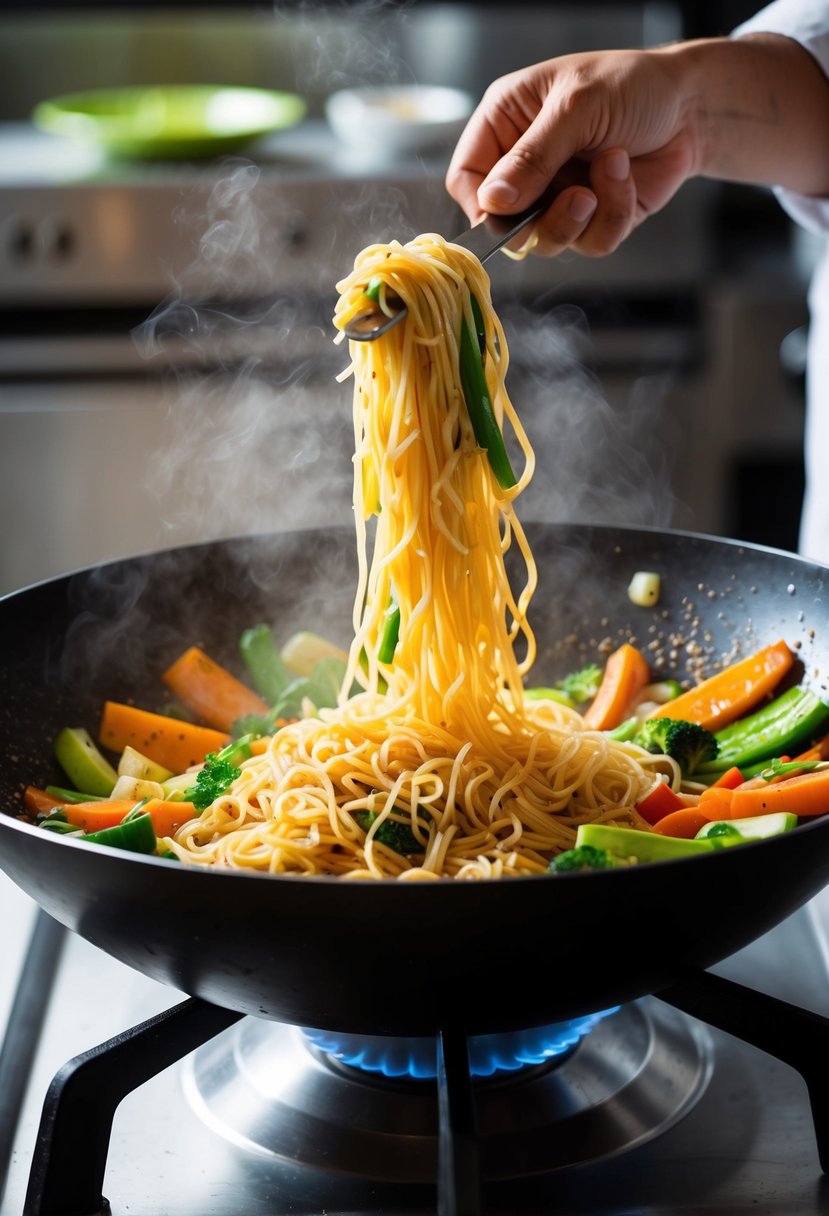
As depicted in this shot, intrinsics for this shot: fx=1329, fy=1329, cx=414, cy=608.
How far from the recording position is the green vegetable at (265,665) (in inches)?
79.7

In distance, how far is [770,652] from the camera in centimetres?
188

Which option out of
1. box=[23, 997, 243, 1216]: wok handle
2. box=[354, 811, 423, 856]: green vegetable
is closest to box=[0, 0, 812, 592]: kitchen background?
box=[354, 811, 423, 856]: green vegetable

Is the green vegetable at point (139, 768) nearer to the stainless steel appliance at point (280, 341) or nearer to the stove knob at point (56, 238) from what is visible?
the stainless steel appliance at point (280, 341)

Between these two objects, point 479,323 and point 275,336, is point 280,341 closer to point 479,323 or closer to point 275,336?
point 275,336

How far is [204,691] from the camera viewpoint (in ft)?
6.55

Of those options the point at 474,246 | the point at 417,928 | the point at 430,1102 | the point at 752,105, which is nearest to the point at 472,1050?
the point at 430,1102

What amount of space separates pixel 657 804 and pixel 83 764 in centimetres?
76

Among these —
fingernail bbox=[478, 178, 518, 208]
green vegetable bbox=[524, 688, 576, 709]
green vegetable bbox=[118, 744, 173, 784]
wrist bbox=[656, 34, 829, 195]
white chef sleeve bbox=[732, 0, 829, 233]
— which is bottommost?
green vegetable bbox=[118, 744, 173, 784]

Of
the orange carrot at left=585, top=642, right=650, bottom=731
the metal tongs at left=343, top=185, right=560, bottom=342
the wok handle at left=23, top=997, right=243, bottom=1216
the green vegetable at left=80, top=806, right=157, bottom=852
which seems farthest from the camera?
the orange carrot at left=585, top=642, right=650, bottom=731

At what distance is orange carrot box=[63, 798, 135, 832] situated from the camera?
1.64 meters

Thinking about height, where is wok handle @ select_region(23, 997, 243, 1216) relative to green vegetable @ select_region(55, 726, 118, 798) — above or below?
below

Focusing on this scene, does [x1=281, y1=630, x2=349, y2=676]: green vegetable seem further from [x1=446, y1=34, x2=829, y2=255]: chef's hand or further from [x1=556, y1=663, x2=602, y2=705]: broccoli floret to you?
[x1=446, y1=34, x2=829, y2=255]: chef's hand

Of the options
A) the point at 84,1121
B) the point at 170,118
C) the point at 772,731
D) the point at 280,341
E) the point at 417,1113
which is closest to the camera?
the point at 84,1121

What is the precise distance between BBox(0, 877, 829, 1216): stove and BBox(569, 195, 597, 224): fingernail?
1.02 meters
